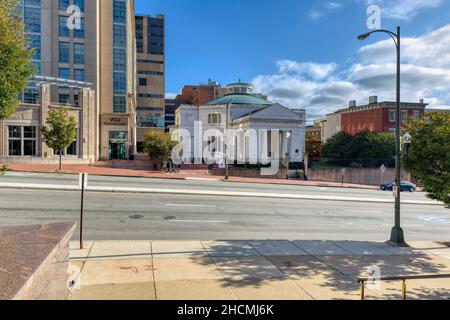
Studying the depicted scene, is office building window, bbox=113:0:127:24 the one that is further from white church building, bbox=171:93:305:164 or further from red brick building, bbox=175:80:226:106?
red brick building, bbox=175:80:226:106

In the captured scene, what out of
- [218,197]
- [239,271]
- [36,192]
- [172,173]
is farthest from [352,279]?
[172,173]

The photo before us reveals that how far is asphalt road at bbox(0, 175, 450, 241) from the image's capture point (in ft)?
42.8

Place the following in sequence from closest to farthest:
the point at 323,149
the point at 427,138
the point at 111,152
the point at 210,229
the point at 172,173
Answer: the point at 427,138 < the point at 210,229 < the point at 172,173 < the point at 111,152 < the point at 323,149

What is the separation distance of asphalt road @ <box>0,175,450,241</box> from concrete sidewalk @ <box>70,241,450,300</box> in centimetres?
191

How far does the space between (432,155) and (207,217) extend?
9.84 metres

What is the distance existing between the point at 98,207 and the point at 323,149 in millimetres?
58041

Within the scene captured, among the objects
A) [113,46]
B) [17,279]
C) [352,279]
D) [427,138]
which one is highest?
[113,46]

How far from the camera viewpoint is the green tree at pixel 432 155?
1193 cm

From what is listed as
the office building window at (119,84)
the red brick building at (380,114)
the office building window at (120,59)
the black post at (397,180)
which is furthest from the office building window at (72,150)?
the red brick building at (380,114)

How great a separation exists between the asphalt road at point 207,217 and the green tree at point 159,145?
20011 millimetres

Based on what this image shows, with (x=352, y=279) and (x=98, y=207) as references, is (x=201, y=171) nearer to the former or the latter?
(x=98, y=207)

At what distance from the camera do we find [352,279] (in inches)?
318

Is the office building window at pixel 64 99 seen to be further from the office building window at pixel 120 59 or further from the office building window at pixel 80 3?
the office building window at pixel 80 3

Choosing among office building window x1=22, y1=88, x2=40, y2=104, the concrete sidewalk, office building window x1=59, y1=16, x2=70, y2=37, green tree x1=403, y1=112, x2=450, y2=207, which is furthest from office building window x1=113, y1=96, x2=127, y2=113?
green tree x1=403, y1=112, x2=450, y2=207
